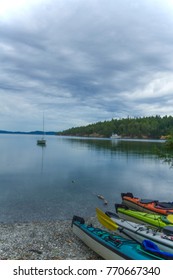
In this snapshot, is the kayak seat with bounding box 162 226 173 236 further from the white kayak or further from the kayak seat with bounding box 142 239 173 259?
the kayak seat with bounding box 142 239 173 259

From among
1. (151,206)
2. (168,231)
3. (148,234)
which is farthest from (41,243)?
(151,206)

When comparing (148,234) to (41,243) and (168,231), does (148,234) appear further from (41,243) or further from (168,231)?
(41,243)

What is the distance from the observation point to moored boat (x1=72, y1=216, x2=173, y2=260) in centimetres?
779

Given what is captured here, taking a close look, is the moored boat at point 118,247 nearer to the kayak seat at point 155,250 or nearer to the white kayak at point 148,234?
the kayak seat at point 155,250

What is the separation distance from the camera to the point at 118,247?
8.49m

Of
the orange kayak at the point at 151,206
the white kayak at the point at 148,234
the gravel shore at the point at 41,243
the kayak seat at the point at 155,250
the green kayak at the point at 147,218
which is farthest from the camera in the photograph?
the orange kayak at the point at 151,206

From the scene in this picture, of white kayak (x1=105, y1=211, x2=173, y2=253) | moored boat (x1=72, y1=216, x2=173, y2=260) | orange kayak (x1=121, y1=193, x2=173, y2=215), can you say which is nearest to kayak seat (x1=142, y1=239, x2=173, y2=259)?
moored boat (x1=72, y1=216, x2=173, y2=260)

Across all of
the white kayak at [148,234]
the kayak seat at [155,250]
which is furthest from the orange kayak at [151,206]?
the kayak seat at [155,250]

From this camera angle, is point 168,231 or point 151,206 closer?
point 168,231

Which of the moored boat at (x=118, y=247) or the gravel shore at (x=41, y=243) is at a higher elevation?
the moored boat at (x=118, y=247)

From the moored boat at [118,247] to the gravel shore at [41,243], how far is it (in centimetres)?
60

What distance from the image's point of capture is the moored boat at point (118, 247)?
7.79m

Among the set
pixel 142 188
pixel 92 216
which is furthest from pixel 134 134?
pixel 92 216

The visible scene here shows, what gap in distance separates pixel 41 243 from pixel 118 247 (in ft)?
14.5
